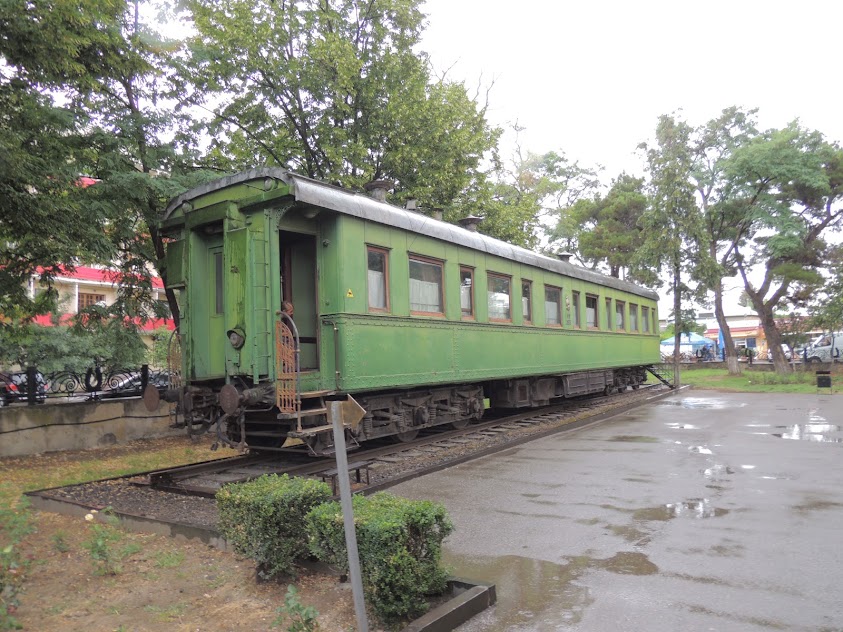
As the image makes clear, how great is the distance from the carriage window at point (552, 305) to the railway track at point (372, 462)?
2.34m

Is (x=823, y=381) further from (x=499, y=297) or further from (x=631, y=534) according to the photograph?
(x=631, y=534)

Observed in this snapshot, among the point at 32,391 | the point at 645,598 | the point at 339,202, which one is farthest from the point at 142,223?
the point at 645,598

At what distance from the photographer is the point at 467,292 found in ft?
33.3

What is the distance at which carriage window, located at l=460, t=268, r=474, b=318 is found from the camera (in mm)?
9984

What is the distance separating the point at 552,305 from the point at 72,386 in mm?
9535

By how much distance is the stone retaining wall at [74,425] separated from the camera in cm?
1005

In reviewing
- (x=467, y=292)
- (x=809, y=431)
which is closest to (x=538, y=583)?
(x=467, y=292)

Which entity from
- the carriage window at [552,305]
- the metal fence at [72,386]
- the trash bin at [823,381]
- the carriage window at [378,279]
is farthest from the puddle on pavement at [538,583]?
the trash bin at [823,381]

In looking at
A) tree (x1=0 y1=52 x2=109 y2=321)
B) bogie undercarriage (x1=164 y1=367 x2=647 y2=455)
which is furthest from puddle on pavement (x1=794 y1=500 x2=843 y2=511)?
tree (x1=0 y1=52 x2=109 y2=321)

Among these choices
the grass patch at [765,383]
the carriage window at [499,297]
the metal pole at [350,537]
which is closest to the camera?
the metal pole at [350,537]

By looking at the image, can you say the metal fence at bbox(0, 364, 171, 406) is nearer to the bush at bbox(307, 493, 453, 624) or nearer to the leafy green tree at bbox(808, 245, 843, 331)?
the bush at bbox(307, 493, 453, 624)

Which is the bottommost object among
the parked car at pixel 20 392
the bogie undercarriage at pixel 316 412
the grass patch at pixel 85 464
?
the grass patch at pixel 85 464

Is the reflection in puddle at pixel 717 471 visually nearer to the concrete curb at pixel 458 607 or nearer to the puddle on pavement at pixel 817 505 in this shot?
the puddle on pavement at pixel 817 505

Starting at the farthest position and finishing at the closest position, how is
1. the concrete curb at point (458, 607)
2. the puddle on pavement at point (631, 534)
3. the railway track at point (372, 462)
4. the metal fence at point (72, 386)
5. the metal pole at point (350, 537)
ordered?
1. the metal fence at point (72, 386)
2. the railway track at point (372, 462)
3. the puddle on pavement at point (631, 534)
4. the concrete curb at point (458, 607)
5. the metal pole at point (350, 537)
